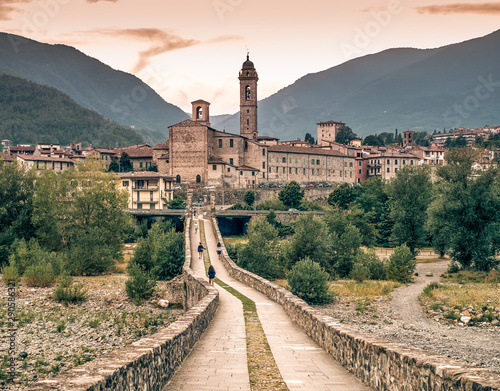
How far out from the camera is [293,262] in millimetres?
47719

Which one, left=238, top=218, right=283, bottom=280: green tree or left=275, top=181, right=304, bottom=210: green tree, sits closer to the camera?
left=238, top=218, right=283, bottom=280: green tree

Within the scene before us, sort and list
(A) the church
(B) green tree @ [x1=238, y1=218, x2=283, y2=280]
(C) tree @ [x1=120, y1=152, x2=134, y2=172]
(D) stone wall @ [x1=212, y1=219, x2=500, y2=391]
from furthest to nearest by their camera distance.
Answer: (C) tree @ [x1=120, y1=152, x2=134, y2=172], (A) the church, (B) green tree @ [x1=238, y1=218, x2=283, y2=280], (D) stone wall @ [x1=212, y1=219, x2=500, y2=391]

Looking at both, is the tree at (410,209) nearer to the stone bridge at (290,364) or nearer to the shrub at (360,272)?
the shrub at (360,272)

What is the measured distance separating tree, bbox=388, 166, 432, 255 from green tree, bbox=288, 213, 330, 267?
14.9m

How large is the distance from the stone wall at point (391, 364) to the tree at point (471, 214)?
1406 inches

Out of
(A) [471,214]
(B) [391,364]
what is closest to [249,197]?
(A) [471,214]

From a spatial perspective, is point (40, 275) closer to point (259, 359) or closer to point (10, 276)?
point (10, 276)

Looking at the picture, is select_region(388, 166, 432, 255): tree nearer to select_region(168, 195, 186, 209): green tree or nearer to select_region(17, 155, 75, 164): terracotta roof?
select_region(168, 195, 186, 209): green tree

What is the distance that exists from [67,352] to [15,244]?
83.4 ft

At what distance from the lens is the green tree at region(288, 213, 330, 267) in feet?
156

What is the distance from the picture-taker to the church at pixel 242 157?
330ft

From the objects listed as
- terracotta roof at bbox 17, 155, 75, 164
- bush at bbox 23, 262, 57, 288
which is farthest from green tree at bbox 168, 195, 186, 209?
bush at bbox 23, 262, 57, 288

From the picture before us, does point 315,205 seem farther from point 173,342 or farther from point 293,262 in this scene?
point 173,342

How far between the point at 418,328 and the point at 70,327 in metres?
17.3
